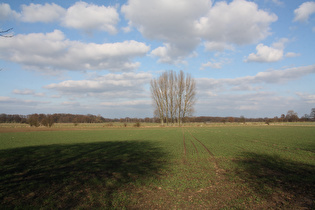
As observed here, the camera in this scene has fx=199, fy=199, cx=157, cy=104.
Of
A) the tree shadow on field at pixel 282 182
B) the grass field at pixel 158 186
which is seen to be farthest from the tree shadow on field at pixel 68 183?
the tree shadow on field at pixel 282 182

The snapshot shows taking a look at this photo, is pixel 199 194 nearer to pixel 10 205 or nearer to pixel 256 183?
pixel 256 183

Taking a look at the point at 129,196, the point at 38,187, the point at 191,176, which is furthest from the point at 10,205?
the point at 191,176

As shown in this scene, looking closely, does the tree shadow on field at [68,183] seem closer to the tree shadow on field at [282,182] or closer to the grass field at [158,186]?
the grass field at [158,186]

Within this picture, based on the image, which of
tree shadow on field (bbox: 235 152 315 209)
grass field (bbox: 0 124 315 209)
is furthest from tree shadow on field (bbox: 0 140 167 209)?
tree shadow on field (bbox: 235 152 315 209)

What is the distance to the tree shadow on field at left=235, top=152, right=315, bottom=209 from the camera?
18.6 feet

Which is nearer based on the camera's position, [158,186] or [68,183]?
[158,186]

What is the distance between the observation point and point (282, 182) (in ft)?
24.5

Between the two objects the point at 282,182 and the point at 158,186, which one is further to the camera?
the point at 282,182

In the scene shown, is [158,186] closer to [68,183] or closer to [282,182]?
[68,183]

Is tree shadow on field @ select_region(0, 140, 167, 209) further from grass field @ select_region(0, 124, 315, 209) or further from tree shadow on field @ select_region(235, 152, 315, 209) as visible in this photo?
tree shadow on field @ select_region(235, 152, 315, 209)

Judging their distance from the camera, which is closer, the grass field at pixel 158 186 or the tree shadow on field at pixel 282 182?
the grass field at pixel 158 186

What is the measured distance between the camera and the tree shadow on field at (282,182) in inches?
224

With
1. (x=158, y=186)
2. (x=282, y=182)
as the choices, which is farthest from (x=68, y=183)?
(x=282, y=182)

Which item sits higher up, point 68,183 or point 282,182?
point 68,183
